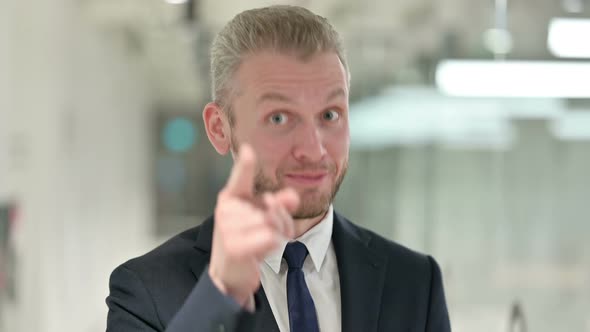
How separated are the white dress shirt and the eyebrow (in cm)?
30

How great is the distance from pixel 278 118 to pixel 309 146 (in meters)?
0.08

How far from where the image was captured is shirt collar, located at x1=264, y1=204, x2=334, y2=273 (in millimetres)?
1744

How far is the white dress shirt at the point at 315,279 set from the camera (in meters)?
1.73

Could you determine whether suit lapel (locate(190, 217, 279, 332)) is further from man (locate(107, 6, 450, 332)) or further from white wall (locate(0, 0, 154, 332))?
→ white wall (locate(0, 0, 154, 332))

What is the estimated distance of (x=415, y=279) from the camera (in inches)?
70.0

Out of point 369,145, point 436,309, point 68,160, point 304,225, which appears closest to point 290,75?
point 304,225

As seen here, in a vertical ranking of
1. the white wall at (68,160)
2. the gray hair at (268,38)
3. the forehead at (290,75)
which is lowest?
the white wall at (68,160)

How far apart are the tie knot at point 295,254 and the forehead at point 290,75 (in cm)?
31

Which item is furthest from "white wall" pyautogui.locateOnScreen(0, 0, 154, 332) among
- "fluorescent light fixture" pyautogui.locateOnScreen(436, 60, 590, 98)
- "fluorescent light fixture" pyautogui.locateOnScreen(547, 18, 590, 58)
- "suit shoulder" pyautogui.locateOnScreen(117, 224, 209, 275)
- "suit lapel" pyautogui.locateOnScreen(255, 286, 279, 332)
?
"suit lapel" pyautogui.locateOnScreen(255, 286, 279, 332)

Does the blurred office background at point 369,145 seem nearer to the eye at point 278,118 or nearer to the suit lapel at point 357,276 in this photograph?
the suit lapel at point 357,276

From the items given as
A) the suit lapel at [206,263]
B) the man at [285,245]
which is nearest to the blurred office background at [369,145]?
the man at [285,245]

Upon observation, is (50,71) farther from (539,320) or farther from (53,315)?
(539,320)

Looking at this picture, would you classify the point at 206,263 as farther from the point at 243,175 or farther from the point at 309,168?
the point at 243,175

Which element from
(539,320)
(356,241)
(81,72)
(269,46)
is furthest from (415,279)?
(81,72)
